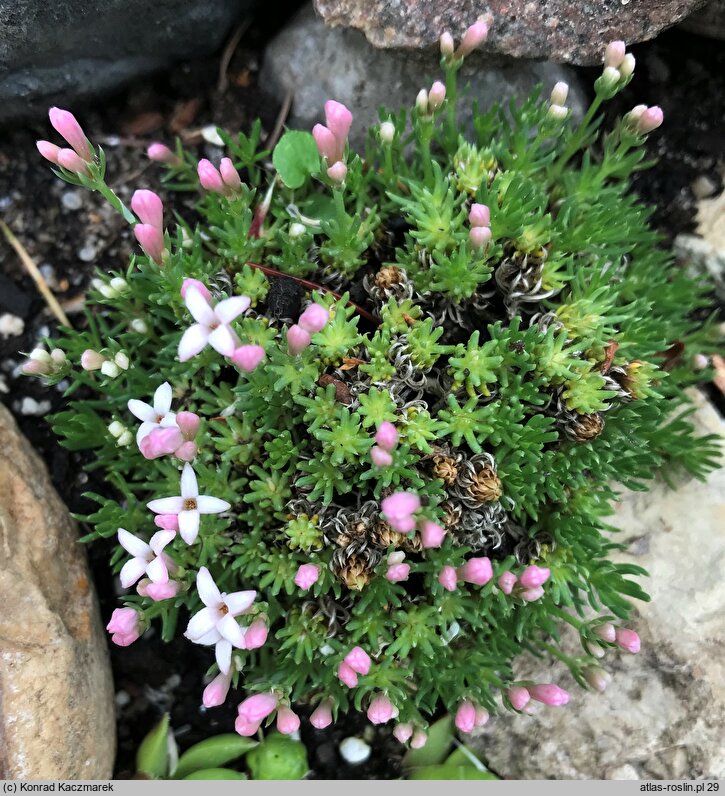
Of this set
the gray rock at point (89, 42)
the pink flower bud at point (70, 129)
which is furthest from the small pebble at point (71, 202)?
the pink flower bud at point (70, 129)

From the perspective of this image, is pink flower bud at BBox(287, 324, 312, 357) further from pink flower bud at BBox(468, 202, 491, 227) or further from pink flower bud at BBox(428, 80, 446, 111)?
pink flower bud at BBox(428, 80, 446, 111)

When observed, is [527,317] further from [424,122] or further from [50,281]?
[50,281]

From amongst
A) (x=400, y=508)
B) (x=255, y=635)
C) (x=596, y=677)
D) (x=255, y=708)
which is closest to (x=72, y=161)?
(x=400, y=508)

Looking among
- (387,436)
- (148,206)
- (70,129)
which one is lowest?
(387,436)

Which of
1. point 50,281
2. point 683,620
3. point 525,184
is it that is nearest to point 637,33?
point 525,184

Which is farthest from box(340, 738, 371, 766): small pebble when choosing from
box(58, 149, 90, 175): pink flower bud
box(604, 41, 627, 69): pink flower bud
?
box(604, 41, 627, 69): pink flower bud

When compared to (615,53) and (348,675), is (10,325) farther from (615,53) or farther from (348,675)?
(615,53)

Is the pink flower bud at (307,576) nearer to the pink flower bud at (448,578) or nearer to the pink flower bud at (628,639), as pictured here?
the pink flower bud at (448,578)
